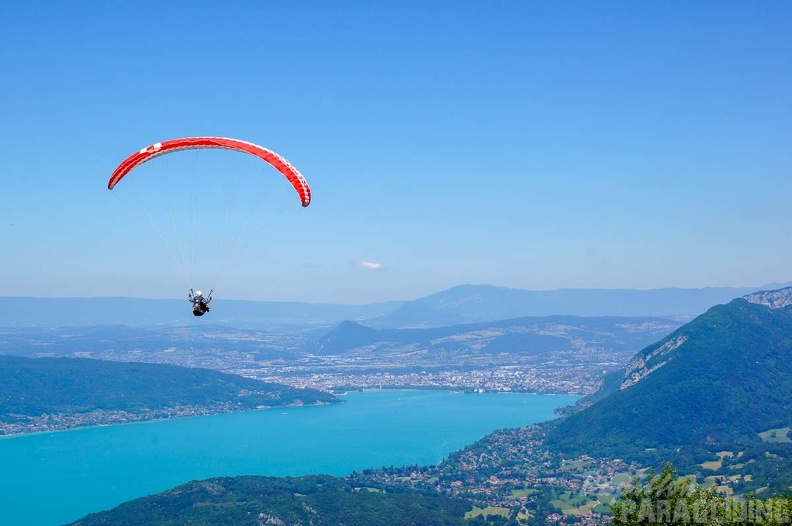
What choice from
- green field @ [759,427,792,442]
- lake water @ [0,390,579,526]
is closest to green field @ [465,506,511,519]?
lake water @ [0,390,579,526]

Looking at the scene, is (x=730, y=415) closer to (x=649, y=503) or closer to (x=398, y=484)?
(x=398, y=484)

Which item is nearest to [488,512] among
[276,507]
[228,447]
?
[276,507]

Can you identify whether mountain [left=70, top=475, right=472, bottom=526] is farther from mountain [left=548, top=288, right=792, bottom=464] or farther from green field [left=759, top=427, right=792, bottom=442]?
green field [left=759, top=427, right=792, bottom=442]

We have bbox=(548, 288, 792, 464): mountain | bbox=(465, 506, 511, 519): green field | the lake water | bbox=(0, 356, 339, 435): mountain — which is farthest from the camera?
bbox=(0, 356, 339, 435): mountain

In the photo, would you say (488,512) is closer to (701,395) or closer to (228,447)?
(701,395)

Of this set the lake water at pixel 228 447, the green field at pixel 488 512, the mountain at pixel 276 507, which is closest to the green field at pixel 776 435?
the lake water at pixel 228 447

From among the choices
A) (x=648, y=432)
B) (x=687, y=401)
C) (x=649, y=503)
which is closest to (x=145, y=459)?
(x=648, y=432)
